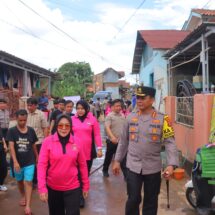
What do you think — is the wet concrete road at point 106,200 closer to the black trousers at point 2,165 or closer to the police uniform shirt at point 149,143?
the black trousers at point 2,165

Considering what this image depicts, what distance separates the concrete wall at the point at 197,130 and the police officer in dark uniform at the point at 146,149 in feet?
11.3

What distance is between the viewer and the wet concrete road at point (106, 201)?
5.89 meters

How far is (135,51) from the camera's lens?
2703 cm

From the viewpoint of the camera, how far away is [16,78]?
16234 mm

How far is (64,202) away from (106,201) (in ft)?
7.71

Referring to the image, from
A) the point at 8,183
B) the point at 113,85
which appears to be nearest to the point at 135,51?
the point at 8,183

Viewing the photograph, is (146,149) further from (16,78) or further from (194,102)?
(16,78)

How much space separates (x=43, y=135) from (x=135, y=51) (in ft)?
66.5

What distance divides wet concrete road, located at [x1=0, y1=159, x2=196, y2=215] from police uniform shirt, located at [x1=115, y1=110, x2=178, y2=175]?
65.1 inches

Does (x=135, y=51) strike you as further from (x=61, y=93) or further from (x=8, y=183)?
(x=8, y=183)

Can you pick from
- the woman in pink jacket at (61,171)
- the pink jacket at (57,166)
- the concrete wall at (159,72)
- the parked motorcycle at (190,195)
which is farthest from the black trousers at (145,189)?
the concrete wall at (159,72)

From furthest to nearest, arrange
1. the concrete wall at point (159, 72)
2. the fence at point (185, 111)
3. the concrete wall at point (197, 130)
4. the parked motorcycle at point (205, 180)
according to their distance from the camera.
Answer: the concrete wall at point (159, 72) < the fence at point (185, 111) < the concrete wall at point (197, 130) < the parked motorcycle at point (205, 180)

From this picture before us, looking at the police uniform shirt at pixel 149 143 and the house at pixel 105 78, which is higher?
the house at pixel 105 78

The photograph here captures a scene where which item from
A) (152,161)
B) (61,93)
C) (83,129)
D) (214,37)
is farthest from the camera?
(61,93)
